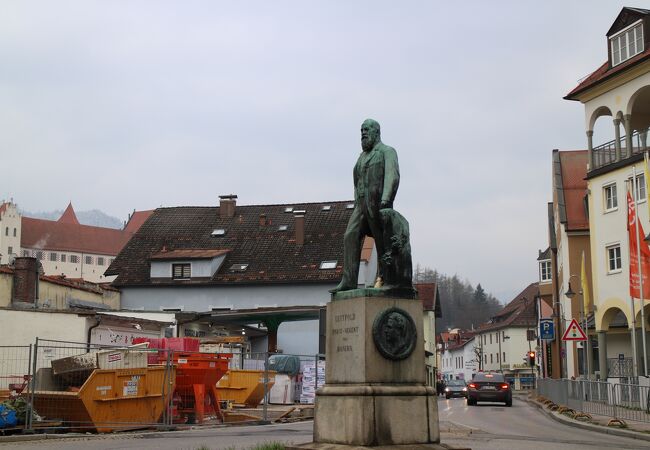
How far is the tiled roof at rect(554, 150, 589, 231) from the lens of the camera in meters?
50.8

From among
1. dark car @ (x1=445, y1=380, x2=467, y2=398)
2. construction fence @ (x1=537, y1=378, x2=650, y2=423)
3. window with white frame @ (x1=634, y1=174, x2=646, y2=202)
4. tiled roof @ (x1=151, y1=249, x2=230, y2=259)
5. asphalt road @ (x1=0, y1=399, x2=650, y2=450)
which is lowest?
dark car @ (x1=445, y1=380, x2=467, y2=398)

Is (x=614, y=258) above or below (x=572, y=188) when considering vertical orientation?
below

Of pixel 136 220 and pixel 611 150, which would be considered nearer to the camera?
pixel 611 150

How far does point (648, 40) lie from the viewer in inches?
1452

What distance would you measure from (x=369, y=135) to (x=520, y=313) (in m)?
103

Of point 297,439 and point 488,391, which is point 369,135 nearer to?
point 297,439

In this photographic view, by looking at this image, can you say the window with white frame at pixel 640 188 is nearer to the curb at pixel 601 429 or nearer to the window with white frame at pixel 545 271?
the curb at pixel 601 429

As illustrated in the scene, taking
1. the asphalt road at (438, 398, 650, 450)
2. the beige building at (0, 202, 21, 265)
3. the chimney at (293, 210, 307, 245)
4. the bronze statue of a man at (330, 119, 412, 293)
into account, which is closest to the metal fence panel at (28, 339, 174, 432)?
the asphalt road at (438, 398, 650, 450)

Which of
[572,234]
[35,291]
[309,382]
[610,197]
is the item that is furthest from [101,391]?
[572,234]

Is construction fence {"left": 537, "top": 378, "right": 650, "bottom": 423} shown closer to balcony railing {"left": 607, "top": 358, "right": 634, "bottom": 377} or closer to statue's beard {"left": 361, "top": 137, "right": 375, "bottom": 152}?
balcony railing {"left": 607, "top": 358, "right": 634, "bottom": 377}

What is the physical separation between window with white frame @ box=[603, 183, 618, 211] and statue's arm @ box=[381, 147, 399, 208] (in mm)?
28986

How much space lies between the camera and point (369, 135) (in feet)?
40.6

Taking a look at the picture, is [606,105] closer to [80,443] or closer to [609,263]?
[609,263]

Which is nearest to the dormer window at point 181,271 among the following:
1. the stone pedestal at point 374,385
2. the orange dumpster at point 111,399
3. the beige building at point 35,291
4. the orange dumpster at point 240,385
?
the beige building at point 35,291
